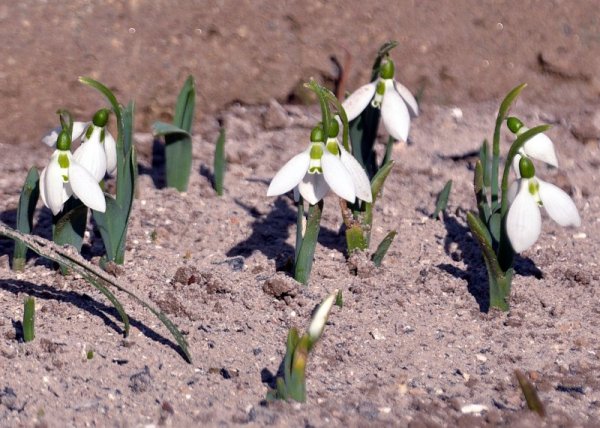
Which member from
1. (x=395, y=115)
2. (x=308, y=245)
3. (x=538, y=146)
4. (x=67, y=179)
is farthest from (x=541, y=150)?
(x=67, y=179)

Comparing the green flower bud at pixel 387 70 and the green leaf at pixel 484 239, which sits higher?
the green flower bud at pixel 387 70

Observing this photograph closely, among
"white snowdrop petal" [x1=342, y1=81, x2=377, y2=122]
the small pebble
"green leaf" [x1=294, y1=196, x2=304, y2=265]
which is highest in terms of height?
"white snowdrop petal" [x1=342, y1=81, x2=377, y2=122]

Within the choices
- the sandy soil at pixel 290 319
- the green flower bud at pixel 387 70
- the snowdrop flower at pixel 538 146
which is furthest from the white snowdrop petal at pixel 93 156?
the snowdrop flower at pixel 538 146

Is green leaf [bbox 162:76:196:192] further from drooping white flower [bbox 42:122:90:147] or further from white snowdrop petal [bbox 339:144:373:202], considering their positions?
white snowdrop petal [bbox 339:144:373:202]

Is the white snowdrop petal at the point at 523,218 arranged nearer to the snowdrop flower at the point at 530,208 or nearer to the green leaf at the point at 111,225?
the snowdrop flower at the point at 530,208

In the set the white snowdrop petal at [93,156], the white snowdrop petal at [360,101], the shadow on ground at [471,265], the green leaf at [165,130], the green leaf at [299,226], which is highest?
the white snowdrop petal at [360,101]

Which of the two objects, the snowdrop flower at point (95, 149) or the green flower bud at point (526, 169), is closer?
the green flower bud at point (526, 169)

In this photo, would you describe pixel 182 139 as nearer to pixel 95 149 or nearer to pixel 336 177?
pixel 95 149

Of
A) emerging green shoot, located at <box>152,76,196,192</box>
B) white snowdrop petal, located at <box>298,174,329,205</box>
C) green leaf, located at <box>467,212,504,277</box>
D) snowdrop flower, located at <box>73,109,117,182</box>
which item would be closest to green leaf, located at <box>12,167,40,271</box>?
snowdrop flower, located at <box>73,109,117,182</box>
